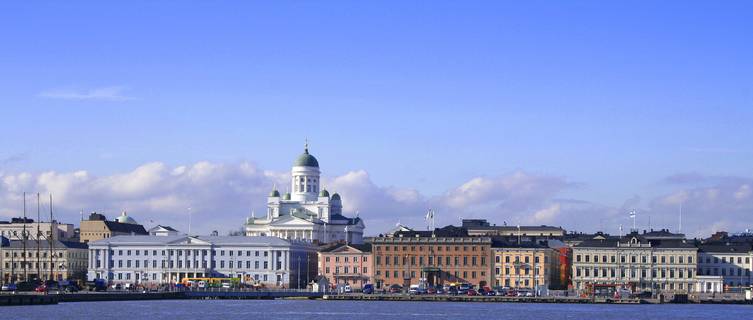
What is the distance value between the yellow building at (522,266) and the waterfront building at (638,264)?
3.30 meters

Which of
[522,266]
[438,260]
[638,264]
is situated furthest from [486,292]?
[638,264]

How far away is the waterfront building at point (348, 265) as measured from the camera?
182m

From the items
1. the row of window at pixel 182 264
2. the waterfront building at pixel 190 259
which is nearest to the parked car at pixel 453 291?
the waterfront building at pixel 190 259

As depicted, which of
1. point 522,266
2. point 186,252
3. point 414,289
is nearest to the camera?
point 414,289

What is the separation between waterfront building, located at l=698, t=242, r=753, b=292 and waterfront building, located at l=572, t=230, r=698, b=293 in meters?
2.42

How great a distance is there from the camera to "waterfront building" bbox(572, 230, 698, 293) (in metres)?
170

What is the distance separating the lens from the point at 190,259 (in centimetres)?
18888

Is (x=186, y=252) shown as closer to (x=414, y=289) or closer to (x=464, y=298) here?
(x=414, y=289)

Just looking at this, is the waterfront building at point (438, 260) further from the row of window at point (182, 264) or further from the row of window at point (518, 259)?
the row of window at point (182, 264)

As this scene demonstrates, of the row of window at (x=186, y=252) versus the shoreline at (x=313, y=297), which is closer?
the shoreline at (x=313, y=297)

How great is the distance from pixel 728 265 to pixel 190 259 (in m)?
59.3

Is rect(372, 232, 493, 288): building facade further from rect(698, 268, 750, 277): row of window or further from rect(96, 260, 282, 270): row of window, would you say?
rect(698, 268, 750, 277): row of window

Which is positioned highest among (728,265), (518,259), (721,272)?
(518,259)

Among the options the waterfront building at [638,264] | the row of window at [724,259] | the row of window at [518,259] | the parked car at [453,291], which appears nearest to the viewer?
the parked car at [453,291]
